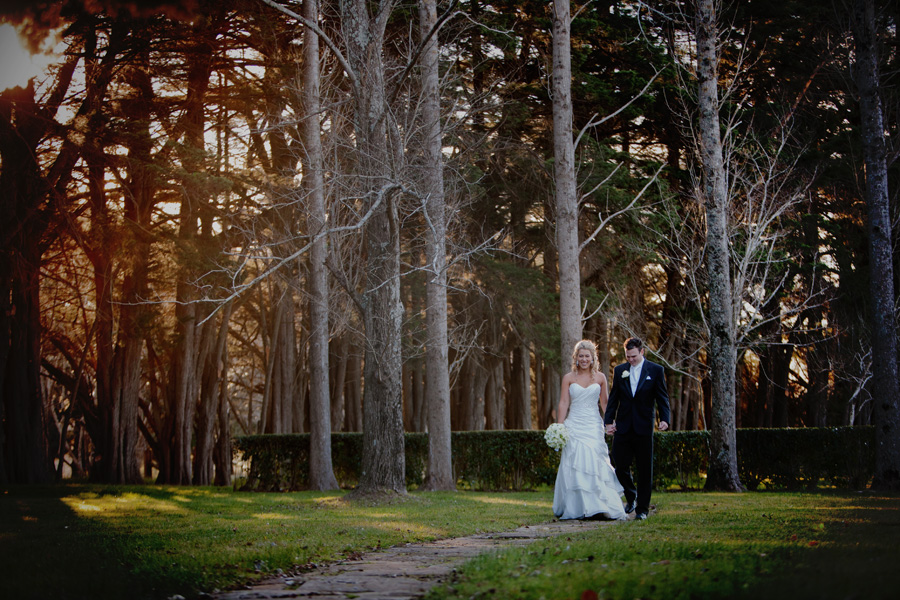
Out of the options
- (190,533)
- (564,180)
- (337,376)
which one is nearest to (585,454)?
(190,533)

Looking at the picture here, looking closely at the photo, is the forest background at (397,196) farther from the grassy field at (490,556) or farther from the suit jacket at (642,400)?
the suit jacket at (642,400)

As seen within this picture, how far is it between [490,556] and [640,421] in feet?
12.1

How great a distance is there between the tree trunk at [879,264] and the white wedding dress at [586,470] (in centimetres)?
726

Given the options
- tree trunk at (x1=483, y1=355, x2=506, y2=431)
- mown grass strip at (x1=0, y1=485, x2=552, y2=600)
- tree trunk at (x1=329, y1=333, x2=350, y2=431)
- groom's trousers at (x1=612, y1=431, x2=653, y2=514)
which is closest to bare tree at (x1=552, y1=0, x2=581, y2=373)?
mown grass strip at (x1=0, y1=485, x2=552, y2=600)

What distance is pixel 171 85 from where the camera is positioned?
2156 centimetres

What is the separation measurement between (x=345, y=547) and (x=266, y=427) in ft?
71.0

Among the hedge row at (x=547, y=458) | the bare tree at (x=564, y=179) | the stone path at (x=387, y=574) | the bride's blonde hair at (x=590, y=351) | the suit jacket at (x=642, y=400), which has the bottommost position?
the hedge row at (x=547, y=458)

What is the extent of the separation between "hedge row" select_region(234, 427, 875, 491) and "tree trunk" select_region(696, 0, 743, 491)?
169cm

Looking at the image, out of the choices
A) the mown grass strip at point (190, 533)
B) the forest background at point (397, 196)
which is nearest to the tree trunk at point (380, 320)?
the forest background at point (397, 196)

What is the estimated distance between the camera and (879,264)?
1420 centimetres

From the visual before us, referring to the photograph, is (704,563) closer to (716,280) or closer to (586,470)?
(586,470)

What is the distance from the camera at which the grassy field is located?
12.8 ft

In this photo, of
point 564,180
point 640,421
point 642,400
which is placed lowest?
point 640,421

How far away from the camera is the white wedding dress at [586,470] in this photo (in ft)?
30.5
